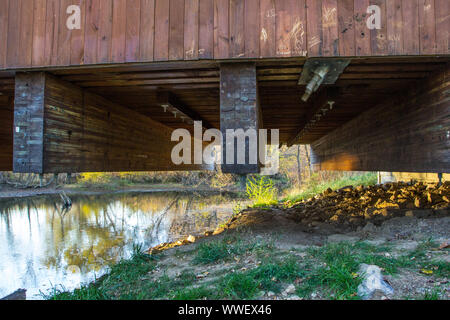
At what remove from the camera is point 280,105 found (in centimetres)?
629

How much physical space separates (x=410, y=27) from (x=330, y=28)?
977 millimetres

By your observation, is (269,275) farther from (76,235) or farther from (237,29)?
(76,235)

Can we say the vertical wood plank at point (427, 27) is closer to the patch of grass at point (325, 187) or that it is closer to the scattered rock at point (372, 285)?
the scattered rock at point (372, 285)

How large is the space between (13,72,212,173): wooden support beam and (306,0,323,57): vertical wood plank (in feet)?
11.9

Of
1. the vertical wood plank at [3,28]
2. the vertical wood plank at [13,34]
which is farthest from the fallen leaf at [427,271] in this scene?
the vertical wood plank at [3,28]

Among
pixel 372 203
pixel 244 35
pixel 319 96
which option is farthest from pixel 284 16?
pixel 372 203

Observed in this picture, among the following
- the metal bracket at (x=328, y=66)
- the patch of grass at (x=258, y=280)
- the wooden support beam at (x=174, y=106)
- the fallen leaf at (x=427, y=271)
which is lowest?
the patch of grass at (x=258, y=280)

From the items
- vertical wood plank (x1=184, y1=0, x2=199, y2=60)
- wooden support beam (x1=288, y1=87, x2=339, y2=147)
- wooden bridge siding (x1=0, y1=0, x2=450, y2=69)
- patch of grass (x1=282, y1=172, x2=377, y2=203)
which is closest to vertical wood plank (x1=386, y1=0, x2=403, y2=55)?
wooden bridge siding (x1=0, y1=0, x2=450, y2=69)

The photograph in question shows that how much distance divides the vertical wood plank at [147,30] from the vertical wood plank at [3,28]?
195cm

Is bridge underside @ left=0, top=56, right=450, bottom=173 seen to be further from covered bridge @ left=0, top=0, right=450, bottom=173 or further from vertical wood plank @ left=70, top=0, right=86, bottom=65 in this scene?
vertical wood plank @ left=70, top=0, right=86, bottom=65

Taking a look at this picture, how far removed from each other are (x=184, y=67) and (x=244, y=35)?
0.92 metres

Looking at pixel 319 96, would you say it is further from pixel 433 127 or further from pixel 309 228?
pixel 309 228

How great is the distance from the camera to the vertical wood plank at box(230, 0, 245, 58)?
361 cm

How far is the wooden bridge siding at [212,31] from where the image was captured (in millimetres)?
3523
